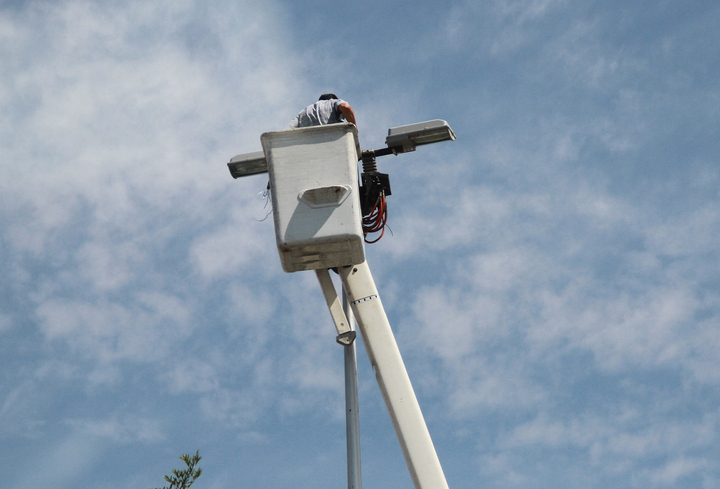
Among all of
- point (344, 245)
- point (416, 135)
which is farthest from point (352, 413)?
point (416, 135)

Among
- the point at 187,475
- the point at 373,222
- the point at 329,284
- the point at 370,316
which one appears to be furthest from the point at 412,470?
the point at 187,475

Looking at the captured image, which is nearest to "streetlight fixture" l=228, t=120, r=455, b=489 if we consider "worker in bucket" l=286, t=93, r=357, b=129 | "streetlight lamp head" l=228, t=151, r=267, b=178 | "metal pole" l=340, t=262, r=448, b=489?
"metal pole" l=340, t=262, r=448, b=489

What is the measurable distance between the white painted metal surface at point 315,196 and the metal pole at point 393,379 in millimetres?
416

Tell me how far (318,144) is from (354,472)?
3.23 meters

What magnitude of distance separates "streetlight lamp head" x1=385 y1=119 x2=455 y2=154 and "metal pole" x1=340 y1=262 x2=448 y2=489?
1370mm

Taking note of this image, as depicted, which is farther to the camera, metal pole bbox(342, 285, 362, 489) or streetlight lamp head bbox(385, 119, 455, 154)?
streetlight lamp head bbox(385, 119, 455, 154)

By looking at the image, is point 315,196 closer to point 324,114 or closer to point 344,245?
point 344,245

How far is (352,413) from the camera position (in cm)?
711

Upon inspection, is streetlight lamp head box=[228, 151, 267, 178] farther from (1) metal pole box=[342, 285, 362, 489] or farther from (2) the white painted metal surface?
(1) metal pole box=[342, 285, 362, 489]

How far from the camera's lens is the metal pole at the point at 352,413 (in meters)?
6.88

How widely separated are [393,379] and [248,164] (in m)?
2.99

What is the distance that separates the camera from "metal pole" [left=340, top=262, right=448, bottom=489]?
21.0ft

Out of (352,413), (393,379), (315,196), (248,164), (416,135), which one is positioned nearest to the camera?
(315,196)

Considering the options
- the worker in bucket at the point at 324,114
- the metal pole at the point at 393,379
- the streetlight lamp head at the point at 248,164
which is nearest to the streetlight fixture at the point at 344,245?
the metal pole at the point at 393,379
